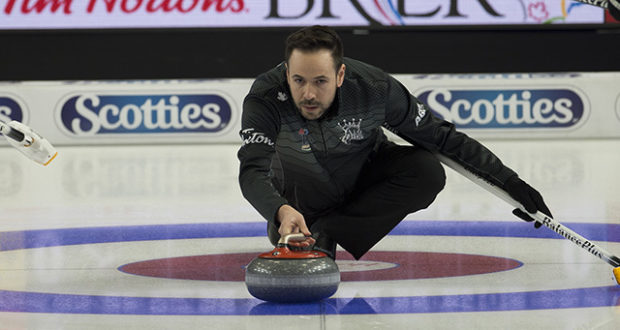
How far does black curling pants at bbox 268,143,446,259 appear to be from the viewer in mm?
3699

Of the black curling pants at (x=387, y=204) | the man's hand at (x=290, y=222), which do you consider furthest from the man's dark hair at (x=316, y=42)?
the black curling pants at (x=387, y=204)

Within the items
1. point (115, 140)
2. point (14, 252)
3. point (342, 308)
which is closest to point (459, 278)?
point (342, 308)

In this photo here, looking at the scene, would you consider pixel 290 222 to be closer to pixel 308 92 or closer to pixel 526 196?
pixel 308 92

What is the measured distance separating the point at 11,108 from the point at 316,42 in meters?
8.15

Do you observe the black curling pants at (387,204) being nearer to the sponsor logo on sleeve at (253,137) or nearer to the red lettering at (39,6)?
the sponsor logo on sleeve at (253,137)

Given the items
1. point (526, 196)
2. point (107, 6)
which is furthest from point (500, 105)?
point (526, 196)

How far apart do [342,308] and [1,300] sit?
3.52 ft

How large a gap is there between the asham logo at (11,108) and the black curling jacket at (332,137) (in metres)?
7.34

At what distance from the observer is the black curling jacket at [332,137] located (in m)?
3.23

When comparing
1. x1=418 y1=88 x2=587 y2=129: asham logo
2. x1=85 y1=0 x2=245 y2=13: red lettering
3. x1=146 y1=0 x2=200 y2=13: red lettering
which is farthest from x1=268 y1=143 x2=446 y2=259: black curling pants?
x1=146 y1=0 x2=200 y2=13: red lettering

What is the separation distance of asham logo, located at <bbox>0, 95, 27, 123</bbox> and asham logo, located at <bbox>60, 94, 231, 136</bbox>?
1.34 ft

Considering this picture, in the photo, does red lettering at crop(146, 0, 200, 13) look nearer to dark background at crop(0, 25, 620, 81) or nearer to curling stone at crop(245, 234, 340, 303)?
dark background at crop(0, 25, 620, 81)

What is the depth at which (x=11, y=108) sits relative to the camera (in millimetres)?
10617

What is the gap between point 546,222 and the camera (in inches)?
136
